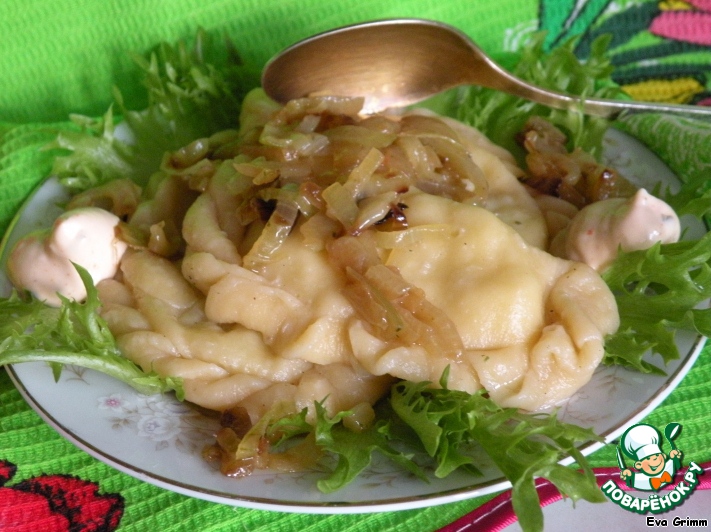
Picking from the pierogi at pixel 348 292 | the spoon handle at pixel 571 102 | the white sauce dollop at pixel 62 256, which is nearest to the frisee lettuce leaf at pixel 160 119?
the white sauce dollop at pixel 62 256

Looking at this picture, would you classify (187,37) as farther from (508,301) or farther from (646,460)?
(646,460)

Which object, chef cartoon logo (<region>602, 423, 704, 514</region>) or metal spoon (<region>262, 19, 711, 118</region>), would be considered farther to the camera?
metal spoon (<region>262, 19, 711, 118</region>)

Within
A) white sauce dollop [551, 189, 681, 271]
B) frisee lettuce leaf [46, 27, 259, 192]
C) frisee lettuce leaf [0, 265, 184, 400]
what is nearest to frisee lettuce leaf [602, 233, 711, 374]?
white sauce dollop [551, 189, 681, 271]

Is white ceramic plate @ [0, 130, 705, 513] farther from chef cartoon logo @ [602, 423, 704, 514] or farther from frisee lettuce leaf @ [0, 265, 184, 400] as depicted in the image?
chef cartoon logo @ [602, 423, 704, 514]

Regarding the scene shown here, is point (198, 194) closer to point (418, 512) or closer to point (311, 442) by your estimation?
point (311, 442)

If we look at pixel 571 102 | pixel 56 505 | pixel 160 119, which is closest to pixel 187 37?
pixel 160 119

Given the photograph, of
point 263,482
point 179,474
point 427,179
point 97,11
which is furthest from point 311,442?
point 97,11
